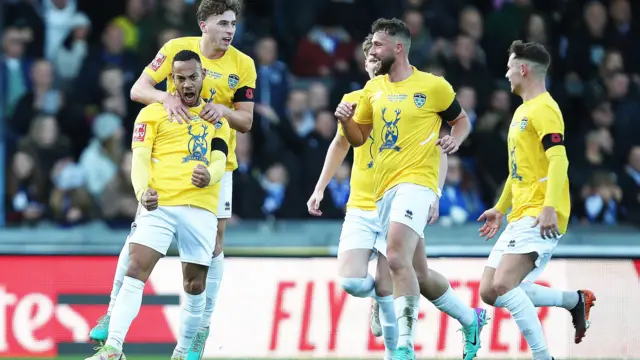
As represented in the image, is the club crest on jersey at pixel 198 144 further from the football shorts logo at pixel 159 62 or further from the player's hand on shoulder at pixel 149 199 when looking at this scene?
the football shorts logo at pixel 159 62

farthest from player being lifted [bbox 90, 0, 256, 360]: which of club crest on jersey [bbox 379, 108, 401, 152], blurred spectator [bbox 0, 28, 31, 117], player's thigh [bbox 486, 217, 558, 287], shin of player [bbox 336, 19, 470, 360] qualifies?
blurred spectator [bbox 0, 28, 31, 117]

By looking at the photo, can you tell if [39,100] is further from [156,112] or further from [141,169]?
[141,169]

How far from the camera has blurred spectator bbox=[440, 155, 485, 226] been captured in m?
12.1

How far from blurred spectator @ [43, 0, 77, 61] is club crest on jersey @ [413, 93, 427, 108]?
251 inches

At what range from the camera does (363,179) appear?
29.4ft

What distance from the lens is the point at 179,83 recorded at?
8.09m

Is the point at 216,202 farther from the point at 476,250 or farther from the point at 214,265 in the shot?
the point at 476,250

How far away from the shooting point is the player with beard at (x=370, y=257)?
8633mm

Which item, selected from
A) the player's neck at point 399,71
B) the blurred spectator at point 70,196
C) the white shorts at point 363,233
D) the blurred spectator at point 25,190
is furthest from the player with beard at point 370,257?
the blurred spectator at point 25,190

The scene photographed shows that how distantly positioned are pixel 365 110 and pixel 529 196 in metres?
1.26

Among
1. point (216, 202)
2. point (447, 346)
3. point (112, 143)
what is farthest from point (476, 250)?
point (112, 143)

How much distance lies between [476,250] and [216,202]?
2641mm

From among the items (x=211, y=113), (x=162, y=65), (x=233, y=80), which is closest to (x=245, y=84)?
(x=233, y=80)

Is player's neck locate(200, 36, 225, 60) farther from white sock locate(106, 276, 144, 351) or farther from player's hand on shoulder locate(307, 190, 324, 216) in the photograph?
white sock locate(106, 276, 144, 351)
